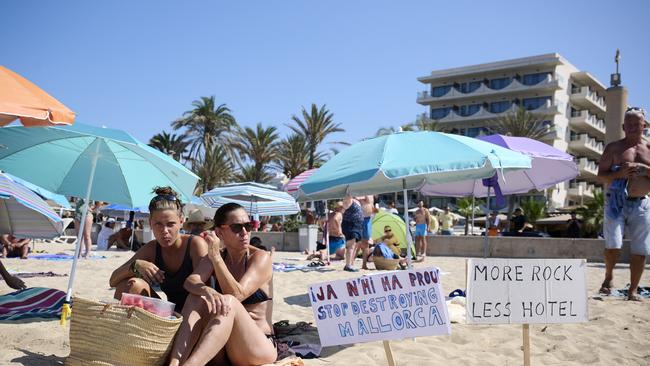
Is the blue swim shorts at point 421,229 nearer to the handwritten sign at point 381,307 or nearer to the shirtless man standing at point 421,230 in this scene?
the shirtless man standing at point 421,230

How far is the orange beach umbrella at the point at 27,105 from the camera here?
3547mm

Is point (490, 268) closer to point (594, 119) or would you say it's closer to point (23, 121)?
point (23, 121)

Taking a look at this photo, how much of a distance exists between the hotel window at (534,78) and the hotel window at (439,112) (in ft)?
28.0

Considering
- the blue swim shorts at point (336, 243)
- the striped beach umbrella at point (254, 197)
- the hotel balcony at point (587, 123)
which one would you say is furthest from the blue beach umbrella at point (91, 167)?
the hotel balcony at point (587, 123)

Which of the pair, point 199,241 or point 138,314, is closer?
point 138,314

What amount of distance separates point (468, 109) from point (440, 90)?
13.7ft

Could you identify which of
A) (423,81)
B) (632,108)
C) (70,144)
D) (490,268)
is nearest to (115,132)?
(70,144)

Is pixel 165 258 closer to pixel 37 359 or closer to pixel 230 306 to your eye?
pixel 230 306

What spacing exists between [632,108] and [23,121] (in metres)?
5.86

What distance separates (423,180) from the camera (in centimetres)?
546

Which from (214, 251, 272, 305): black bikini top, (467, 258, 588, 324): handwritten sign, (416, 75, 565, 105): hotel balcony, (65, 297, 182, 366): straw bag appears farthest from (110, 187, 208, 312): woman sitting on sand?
(416, 75, 565, 105): hotel balcony

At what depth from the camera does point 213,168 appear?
129 ft

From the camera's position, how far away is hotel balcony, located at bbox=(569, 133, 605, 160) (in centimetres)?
5494

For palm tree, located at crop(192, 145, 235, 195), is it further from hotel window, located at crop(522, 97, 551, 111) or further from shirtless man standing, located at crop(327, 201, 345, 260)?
hotel window, located at crop(522, 97, 551, 111)
